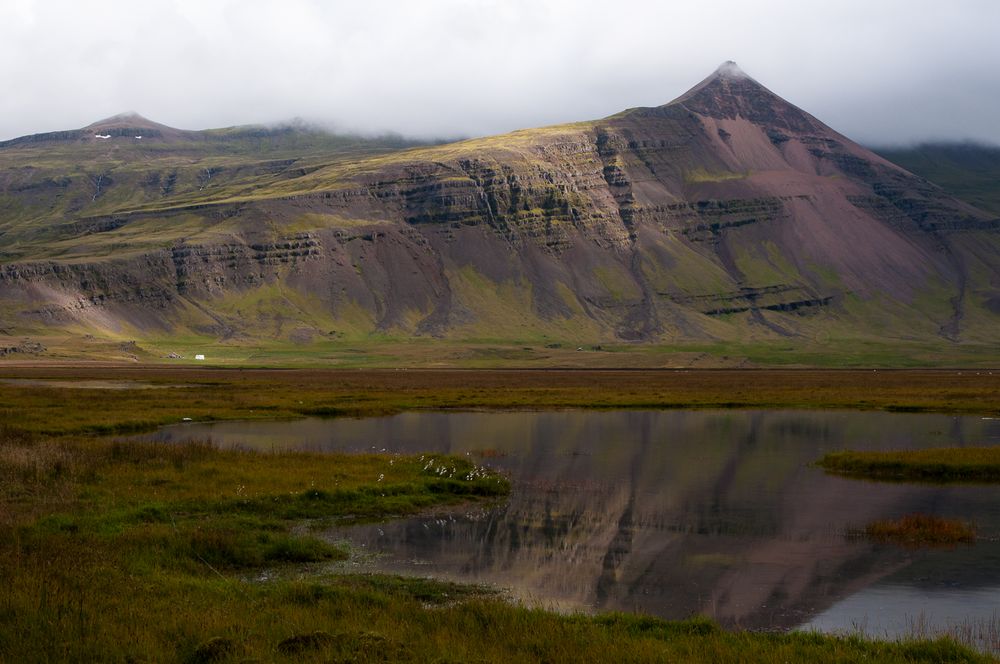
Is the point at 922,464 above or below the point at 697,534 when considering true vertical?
below

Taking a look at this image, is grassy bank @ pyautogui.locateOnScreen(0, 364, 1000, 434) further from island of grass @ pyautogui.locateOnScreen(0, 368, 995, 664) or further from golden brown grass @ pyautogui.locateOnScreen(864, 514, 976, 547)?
golden brown grass @ pyautogui.locateOnScreen(864, 514, 976, 547)

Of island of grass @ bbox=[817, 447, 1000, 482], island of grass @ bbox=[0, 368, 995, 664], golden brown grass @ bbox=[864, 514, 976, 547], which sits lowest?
island of grass @ bbox=[817, 447, 1000, 482]

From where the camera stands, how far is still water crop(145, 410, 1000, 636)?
24.2 m

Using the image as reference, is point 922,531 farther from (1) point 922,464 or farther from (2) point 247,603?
(2) point 247,603

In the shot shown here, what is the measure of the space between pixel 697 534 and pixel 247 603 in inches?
659

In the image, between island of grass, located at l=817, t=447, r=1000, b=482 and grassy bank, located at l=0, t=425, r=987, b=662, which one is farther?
island of grass, located at l=817, t=447, r=1000, b=482

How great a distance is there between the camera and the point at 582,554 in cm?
2927

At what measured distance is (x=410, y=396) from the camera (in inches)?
3691

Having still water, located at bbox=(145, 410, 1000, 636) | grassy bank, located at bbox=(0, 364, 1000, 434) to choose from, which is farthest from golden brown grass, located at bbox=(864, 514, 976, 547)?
grassy bank, located at bbox=(0, 364, 1000, 434)

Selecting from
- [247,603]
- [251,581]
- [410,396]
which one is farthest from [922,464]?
[410,396]

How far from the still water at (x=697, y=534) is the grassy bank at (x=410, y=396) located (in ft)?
36.7

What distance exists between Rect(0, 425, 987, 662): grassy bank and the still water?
2.78 m

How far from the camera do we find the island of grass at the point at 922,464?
4541 centimetres

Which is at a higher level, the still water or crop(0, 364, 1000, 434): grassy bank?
the still water
